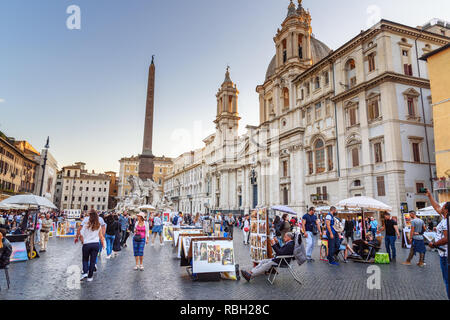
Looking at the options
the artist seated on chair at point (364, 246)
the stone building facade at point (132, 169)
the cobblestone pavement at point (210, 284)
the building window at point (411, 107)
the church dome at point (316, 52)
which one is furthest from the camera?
the stone building facade at point (132, 169)

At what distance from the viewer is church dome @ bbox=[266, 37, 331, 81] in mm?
39509

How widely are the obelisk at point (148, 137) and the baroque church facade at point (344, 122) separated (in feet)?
49.7

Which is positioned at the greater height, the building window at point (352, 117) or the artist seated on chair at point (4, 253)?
the building window at point (352, 117)

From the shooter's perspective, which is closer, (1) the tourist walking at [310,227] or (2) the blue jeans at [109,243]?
(2) the blue jeans at [109,243]

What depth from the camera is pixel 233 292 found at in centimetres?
582

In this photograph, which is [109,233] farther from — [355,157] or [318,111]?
[318,111]

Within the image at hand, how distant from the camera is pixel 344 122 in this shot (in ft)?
87.6

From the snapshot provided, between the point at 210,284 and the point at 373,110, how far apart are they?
22.7 metres

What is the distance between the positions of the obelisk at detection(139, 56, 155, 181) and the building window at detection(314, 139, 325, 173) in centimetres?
1615

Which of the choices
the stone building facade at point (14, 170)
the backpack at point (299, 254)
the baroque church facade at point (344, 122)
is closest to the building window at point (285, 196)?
the baroque church facade at point (344, 122)

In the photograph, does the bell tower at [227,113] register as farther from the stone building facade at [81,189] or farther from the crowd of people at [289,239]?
the stone building facade at [81,189]

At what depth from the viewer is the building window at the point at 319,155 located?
95.8 ft
